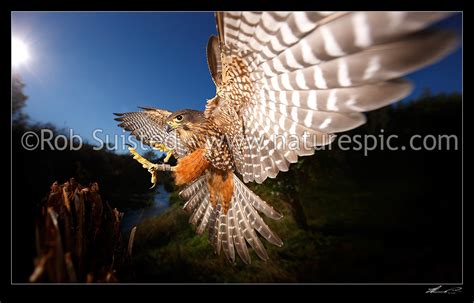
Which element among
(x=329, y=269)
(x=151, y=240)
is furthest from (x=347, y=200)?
(x=151, y=240)

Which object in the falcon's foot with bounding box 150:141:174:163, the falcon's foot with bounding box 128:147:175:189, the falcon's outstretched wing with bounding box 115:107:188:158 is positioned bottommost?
the falcon's foot with bounding box 128:147:175:189

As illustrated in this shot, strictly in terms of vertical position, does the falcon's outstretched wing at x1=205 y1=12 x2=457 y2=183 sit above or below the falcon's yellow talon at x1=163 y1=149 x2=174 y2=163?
above

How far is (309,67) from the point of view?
1218mm

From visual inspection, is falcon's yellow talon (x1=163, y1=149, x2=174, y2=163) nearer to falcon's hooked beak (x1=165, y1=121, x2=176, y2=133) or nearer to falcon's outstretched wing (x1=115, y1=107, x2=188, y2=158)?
falcon's outstretched wing (x1=115, y1=107, x2=188, y2=158)

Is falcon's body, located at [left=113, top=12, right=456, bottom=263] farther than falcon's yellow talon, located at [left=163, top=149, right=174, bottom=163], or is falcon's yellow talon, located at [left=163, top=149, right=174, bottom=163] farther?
falcon's yellow talon, located at [left=163, top=149, right=174, bottom=163]

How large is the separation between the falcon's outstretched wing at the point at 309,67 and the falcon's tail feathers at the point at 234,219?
9.7 inches

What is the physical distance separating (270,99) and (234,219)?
793mm

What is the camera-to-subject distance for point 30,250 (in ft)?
5.59

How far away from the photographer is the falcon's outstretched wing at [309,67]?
3.37 feet

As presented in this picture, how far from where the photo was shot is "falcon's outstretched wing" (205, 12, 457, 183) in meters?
1.03

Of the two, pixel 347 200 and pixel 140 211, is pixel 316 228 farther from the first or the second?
pixel 140 211
